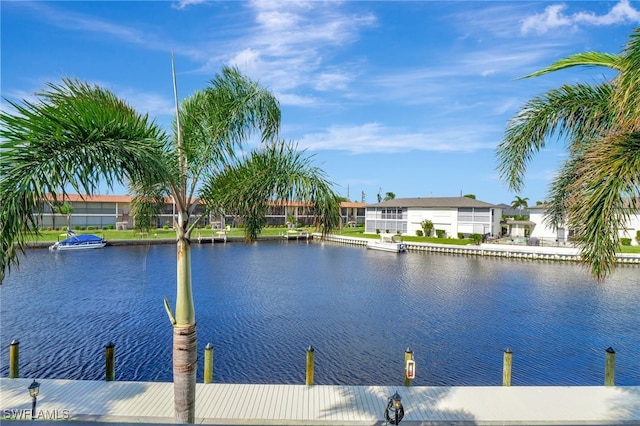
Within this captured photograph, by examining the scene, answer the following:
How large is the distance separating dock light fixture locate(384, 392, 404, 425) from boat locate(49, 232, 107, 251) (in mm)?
54766

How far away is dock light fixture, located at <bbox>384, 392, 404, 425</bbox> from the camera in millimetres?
8180

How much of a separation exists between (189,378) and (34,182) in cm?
418

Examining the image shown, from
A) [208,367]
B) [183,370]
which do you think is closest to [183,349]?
[183,370]

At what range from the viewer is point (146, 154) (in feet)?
19.9

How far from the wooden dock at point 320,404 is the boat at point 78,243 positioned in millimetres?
47251

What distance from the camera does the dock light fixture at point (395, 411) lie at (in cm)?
818

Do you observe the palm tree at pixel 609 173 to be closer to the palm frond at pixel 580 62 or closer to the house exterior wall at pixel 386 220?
the palm frond at pixel 580 62

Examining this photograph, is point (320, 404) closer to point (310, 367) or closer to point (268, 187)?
point (310, 367)

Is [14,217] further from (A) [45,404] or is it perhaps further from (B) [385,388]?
(B) [385,388]

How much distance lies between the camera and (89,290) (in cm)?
2969

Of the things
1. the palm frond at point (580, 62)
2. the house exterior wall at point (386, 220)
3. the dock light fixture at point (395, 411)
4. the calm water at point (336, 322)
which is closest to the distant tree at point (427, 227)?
the house exterior wall at point (386, 220)

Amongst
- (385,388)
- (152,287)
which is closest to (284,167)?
(385,388)

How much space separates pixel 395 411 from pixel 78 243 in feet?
183

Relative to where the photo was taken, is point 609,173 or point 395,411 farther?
point 395,411
